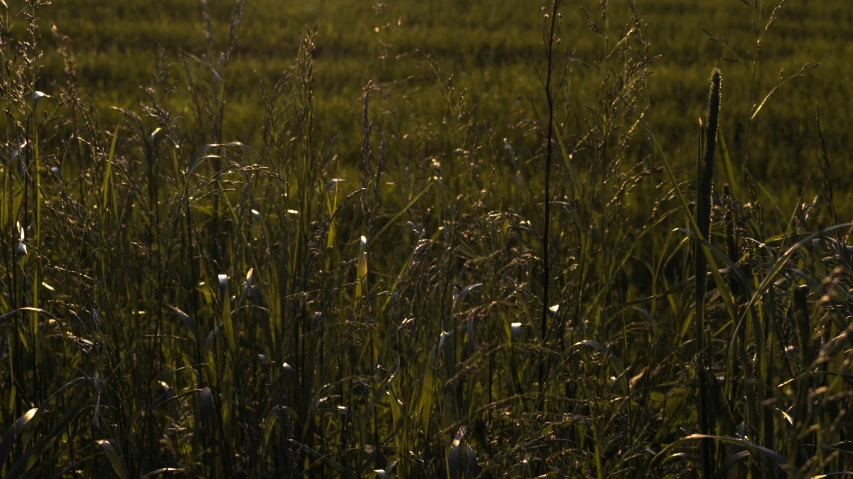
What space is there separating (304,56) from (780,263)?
99 cm

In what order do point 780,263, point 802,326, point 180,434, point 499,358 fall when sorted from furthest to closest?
1. point 499,358
2. point 180,434
3. point 802,326
4. point 780,263

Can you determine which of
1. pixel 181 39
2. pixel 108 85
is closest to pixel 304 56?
pixel 108 85

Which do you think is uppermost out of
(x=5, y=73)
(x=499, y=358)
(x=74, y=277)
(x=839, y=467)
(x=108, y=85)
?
(x=5, y=73)

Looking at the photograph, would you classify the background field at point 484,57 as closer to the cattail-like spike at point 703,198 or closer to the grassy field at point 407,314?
the grassy field at point 407,314

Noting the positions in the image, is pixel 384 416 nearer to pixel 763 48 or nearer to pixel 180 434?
pixel 180 434

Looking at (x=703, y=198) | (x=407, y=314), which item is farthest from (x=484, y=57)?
(x=703, y=198)

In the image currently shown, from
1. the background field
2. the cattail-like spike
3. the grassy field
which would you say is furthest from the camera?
the background field

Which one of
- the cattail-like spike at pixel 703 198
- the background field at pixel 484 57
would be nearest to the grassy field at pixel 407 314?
the cattail-like spike at pixel 703 198

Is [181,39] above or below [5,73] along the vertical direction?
below

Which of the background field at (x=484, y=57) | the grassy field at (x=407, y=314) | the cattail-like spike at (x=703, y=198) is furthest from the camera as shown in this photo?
the background field at (x=484, y=57)

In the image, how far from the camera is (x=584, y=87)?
308 inches

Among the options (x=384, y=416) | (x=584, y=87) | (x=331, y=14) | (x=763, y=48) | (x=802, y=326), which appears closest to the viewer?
(x=802, y=326)

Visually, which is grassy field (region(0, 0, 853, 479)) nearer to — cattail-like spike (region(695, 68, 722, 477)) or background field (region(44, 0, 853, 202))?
cattail-like spike (region(695, 68, 722, 477))

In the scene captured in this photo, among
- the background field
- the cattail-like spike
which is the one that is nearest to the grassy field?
the cattail-like spike
